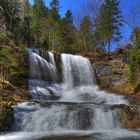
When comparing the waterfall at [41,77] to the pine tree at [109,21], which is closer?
the waterfall at [41,77]

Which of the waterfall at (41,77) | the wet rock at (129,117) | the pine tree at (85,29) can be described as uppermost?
the pine tree at (85,29)

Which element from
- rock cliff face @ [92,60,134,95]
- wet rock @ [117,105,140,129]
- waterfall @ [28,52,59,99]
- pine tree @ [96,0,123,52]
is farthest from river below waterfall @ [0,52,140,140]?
pine tree @ [96,0,123,52]

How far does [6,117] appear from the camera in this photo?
15.7 meters

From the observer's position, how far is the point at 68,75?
2925cm

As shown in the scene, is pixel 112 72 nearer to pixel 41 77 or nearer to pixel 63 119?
pixel 41 77

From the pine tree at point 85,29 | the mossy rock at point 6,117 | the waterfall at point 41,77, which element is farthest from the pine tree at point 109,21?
the mossy rock at point 6,117

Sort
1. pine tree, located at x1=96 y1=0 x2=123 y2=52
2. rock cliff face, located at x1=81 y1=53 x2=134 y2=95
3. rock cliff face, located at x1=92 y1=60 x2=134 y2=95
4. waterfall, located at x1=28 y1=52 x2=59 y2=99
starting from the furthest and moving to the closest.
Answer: pine tree, located at x1=96 y1=0 x2=123 y2=52, rock cliff face, located at x1=81 y1=53 x2=134 y2=95, rock cliff face, located at x1=92 y1=60 x2=134 y2=95, waterfall, located at x1=28 y1=52 x2=59 y2=99

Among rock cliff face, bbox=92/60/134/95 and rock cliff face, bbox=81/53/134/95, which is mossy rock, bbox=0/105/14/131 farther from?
rock cliff face, bbox=92/60/134/95

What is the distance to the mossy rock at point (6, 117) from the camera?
15.4 meters

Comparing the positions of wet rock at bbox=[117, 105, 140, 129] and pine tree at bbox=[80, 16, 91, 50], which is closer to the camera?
wet rock at bbox=[117, 105, 140, 129]

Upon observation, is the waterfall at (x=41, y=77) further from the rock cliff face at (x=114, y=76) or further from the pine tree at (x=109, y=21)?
the pine tree at (x=109, y=21)

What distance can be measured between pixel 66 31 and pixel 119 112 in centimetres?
2962

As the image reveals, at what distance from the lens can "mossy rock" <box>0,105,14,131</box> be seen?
50.6 feet

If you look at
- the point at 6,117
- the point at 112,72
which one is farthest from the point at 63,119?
the point at 112,72
